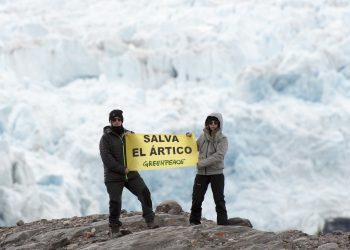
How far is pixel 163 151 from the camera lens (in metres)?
5.37

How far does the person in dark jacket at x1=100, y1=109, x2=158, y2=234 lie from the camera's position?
4844mm

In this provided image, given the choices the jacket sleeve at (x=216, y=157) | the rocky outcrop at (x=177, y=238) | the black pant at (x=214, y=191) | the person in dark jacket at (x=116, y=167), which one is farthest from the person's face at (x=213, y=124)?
the rocky outcrop at (x=177, y=238)

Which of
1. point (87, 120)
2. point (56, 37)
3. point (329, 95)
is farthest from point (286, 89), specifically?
point (56, 37)

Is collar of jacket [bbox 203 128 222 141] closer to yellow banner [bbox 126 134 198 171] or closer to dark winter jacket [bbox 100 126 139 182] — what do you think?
yellow banner [bbox 126 134 198 171]

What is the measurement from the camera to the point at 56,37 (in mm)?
27000

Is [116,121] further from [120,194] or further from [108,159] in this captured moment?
[120,194]

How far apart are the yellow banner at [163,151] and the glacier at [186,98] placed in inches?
486

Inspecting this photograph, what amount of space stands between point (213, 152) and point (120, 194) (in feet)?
2.73

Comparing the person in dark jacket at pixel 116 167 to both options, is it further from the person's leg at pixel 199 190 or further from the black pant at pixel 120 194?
the person's leg at pixel 199 190

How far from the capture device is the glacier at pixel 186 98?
20.8 metres

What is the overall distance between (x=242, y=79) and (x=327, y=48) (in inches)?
164

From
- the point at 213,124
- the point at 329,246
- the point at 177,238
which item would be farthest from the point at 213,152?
the point at 329,246

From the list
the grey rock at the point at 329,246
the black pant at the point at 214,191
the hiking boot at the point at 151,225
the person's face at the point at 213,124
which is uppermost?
the person's face at the point at 213,124

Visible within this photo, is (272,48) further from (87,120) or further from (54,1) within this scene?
(54,1)
